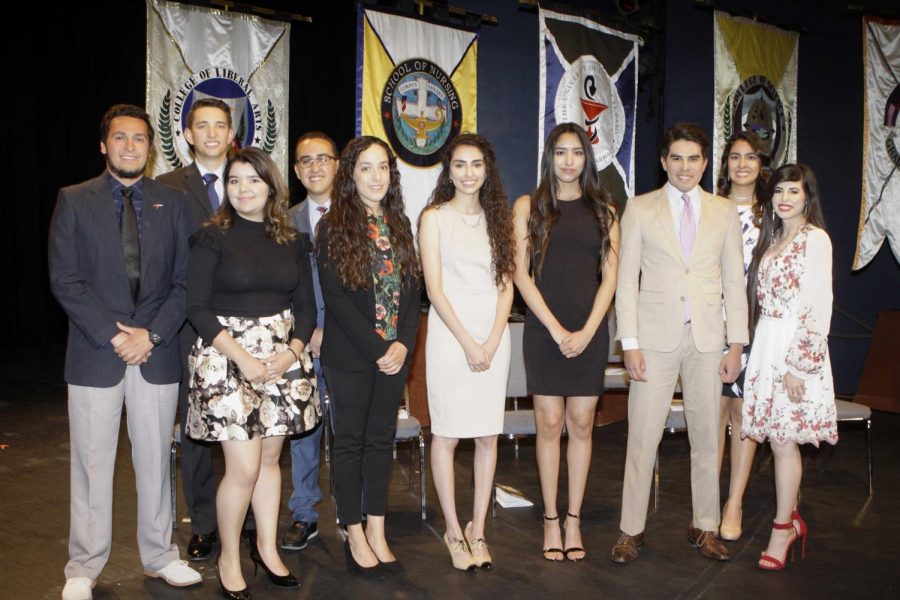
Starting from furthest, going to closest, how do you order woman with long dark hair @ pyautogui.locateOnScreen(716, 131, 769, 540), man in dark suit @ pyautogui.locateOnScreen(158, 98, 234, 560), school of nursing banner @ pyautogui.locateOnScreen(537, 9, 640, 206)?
1. school of nursing banner @ pyautogui.locateOnScreen(537, 9, 640, 206)
2. woman with long dark hair @ pyautogui.locateOnScreen(716, 131, 769, 540)
3. man in dark suit @ pyautogui.locateOnScreen(158, 98, 234, 560)

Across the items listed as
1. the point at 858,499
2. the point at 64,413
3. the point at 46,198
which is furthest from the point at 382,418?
the point at 46,198

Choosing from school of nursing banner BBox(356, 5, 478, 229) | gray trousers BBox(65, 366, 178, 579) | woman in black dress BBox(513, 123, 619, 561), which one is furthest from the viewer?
school of nursing banner BBox(356, 5, 478, 229)

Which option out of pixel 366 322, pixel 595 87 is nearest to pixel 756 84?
pixel 595 87

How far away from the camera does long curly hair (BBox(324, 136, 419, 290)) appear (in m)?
3.30

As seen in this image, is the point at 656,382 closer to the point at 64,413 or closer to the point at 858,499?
the point at 858,499

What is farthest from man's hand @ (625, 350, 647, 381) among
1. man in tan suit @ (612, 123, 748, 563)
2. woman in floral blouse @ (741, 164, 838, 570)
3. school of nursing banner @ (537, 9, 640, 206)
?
school of nursing banner @ (537, 9, 640, 206)

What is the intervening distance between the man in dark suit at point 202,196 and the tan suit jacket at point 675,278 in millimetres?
1795

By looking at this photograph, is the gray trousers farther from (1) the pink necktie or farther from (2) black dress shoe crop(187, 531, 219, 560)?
(1) the pink necktie

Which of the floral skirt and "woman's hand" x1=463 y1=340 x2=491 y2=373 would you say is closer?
the floral skirt

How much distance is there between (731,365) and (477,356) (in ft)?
3.69

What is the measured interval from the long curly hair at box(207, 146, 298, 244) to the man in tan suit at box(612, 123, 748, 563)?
1.43 meters

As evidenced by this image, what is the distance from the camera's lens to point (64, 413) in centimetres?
627

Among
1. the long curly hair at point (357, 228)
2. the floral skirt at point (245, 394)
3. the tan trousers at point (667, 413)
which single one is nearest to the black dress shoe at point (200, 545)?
the floral skirt at point (245, 394)

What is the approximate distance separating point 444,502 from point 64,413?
3.95 m
